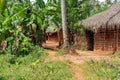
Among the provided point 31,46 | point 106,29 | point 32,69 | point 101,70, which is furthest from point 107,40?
point 32,69

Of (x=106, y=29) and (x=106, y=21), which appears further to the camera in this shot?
(x=106, y=29)

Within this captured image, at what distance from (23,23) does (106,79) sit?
346 inches

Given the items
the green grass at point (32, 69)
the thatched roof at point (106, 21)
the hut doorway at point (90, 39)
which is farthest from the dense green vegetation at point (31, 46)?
the thatched roof at point (106, 21)

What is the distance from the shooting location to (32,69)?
12430 mm

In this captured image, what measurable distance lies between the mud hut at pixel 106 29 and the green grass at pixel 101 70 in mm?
4566

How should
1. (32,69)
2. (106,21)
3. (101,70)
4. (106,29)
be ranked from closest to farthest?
(101,70) → (32,69) → (106,21) → (106,29)

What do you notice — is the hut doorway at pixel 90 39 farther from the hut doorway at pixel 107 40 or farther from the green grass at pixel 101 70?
the green grass at pixel 101 70

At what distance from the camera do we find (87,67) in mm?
12344

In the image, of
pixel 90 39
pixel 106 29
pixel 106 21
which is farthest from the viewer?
pixel 90 39

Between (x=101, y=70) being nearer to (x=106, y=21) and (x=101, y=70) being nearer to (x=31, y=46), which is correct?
(x=106, y=21)

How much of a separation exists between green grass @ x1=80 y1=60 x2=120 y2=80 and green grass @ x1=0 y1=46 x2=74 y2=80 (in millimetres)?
643

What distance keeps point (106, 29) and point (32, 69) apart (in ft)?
25.0

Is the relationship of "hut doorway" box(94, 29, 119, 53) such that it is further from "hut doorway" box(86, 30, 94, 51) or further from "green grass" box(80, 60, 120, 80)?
"green grass" box(80, 60, 120, 80)

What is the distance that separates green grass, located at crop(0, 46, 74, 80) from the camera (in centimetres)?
1123
